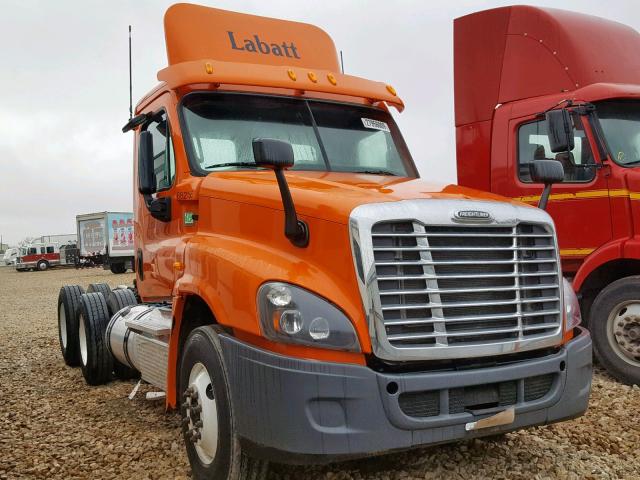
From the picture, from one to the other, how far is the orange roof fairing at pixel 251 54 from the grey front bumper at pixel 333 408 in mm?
2260

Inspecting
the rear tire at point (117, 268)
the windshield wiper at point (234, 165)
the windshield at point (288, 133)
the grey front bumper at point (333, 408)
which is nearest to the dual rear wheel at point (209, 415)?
the grey front bumper at point (333, 408)

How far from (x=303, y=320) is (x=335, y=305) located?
0.17m

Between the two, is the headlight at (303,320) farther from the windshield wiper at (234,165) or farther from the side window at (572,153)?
the side window at (572,153)

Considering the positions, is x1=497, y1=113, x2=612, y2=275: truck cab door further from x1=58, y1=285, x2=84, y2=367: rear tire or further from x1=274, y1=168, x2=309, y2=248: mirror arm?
x1=58, y1=285, x2=84, y2=367: rear tire

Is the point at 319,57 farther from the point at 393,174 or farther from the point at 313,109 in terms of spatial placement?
Answer: the point at 393,174

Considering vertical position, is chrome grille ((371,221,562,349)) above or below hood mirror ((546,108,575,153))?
below

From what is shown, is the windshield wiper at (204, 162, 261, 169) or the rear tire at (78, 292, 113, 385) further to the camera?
the rear tire at (78, 292, 113, 385)

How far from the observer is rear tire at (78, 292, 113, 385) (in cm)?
640

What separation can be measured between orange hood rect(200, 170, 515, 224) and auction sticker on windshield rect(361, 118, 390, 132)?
0.75m

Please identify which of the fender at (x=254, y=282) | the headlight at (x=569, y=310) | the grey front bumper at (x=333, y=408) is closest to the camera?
the grey front bumper at (x=333, y=408)

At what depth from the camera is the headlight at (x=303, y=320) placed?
114 inches

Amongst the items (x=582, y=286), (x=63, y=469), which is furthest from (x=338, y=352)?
(x=582, y=286)

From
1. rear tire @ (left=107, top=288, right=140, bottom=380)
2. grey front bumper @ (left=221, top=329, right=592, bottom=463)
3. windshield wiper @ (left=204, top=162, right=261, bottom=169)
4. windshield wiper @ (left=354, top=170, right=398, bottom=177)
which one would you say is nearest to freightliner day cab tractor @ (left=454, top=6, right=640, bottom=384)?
windshield wiper @ (left=354, top=170, right=398, bottom=177)

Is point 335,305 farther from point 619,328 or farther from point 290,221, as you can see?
point 619,328
